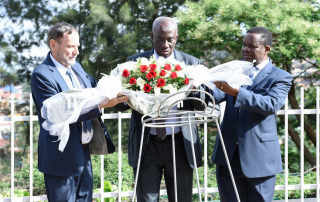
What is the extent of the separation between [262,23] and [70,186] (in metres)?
4.19

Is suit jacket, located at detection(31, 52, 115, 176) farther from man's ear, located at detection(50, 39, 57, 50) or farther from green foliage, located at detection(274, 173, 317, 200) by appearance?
green foliage, located at detection(274, 173, 317, 200)

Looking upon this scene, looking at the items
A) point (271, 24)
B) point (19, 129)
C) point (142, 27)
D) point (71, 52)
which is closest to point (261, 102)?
point (71, 52)

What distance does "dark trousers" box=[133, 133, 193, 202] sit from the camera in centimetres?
284

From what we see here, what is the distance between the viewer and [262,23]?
18.2ft

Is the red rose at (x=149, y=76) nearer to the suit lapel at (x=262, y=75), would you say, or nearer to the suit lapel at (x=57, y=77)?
the suit lapel at (x=57, y=77)

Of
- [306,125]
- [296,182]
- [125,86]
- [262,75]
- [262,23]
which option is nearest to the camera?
[125,86]

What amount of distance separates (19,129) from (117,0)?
11.7 ft

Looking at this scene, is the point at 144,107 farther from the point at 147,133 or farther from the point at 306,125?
the point at 306,125

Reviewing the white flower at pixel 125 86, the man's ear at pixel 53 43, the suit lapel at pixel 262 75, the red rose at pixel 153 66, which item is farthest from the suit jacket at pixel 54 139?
the suit lapel at pixel 262 75

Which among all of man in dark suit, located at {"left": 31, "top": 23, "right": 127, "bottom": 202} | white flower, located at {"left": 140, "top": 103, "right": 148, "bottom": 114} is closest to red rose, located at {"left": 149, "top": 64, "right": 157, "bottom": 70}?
white flower, located at {"left": 140, "top": 103, "right": 148, "bottom": 114}

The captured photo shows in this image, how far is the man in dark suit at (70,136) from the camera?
2.61 m

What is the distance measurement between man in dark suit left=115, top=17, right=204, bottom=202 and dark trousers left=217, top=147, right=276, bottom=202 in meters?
0.28

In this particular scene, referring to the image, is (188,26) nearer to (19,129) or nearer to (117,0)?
(117,0)

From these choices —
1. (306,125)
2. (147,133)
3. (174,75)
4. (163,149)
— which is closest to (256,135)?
(163,149)
